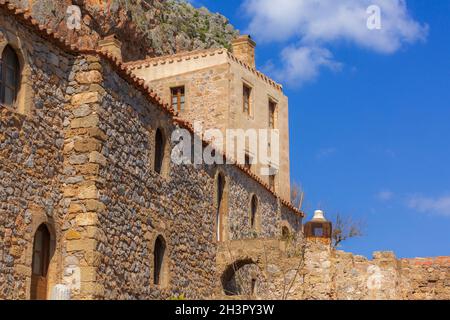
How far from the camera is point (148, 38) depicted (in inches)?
1432

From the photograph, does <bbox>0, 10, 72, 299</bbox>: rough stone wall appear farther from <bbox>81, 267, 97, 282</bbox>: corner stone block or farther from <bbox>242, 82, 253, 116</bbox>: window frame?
<bbox>242, 82, 253, 116</bbox>: window frame

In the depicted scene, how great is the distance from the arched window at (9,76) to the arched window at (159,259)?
5.62 meters

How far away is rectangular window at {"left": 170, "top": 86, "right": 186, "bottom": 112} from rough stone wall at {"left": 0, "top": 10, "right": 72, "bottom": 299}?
15.3m

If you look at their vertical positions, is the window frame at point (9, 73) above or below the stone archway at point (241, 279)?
above

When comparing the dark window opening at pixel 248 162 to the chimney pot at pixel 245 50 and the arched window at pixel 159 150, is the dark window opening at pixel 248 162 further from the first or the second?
the arched window at pixel 159 150

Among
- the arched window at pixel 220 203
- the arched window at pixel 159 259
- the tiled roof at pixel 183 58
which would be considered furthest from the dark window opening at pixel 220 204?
the tiled roof at pixel 183 58

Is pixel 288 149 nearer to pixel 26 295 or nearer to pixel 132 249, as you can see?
pixel 132 249

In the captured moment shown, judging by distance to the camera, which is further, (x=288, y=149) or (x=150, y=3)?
(x=150, y=3)

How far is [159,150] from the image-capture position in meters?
18.7

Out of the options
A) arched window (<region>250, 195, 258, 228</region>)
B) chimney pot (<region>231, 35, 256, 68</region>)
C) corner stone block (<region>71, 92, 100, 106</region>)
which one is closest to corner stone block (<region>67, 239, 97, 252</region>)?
corner stone block (<region>71, 92, 100, 106</region>)

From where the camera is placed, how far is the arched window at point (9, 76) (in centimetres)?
1367

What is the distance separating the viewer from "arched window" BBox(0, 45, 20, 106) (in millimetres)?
13672
